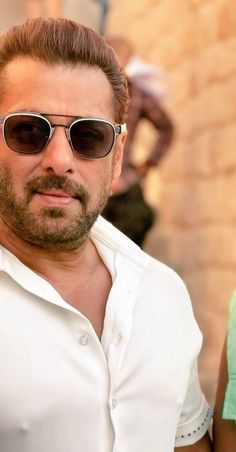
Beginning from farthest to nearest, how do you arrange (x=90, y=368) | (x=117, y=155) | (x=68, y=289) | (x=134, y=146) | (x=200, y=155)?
(x=200, y=155) → (x=134, y=146) → (x=117, y=155) → (x=68, y=289) → (x=90, y=368)

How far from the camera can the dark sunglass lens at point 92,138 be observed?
6.73ft

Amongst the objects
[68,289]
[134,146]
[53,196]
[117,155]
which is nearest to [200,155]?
[134,146]

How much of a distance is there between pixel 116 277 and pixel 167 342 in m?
0.21

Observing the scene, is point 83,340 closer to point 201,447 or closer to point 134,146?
point 201,447

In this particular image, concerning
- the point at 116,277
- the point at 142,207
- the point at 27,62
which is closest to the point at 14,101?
the point at 27,62

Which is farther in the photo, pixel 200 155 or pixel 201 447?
pixel 200 155

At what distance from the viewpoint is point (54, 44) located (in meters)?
2.07

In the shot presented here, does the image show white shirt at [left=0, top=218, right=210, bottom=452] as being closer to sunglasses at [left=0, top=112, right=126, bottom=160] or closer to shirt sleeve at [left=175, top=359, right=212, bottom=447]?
shirt sleeve at [left=175, top=359, right=212, bottom=447]

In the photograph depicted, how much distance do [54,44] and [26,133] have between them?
23 centimetres

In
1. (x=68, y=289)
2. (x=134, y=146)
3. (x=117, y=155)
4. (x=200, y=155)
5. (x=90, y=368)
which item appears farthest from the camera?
(x=200, y=155)

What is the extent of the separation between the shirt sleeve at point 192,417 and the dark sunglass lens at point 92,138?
629 millimetres

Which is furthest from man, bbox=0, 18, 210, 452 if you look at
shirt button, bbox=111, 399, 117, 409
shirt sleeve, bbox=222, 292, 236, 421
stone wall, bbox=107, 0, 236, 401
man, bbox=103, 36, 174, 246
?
stone wall, bbox=107, 0, 236, 401

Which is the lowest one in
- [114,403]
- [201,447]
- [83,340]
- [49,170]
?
[201,447]

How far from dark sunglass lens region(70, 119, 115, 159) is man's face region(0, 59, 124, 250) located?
0.07 feet
